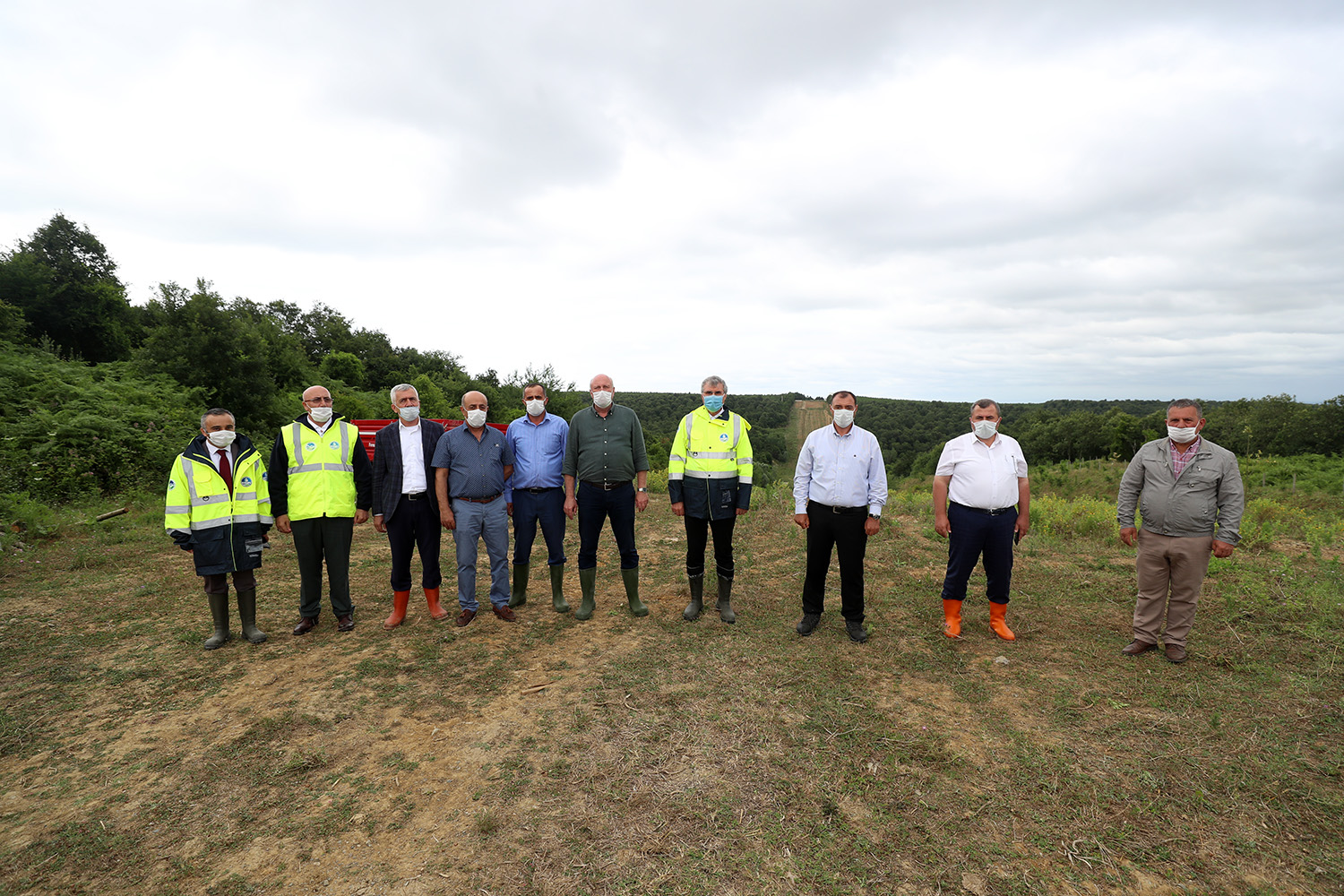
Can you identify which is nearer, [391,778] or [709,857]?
→ [709,857]

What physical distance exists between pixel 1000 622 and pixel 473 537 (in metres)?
4.85

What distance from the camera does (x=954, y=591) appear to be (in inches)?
195

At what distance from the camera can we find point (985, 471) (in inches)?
185

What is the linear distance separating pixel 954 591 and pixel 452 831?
13.9ft

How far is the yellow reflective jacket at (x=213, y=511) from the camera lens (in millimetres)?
4629

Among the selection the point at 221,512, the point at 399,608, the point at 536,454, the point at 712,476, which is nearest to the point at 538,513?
the point at 536,454

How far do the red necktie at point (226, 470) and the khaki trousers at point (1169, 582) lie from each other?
7.49 m

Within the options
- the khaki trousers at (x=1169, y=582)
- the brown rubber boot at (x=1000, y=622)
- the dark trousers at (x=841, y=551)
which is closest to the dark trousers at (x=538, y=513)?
the dark trousers at (x=841, y=551)

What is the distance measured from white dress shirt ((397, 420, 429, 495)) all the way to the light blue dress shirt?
2.51 ft

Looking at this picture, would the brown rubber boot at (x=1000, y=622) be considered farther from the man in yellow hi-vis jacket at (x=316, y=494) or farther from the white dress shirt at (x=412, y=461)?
the man in yellow hi-vis jacket at (x=316, y=494)

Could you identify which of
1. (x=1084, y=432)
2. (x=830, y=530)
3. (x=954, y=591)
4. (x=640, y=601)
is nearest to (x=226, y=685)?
(x=640, y=601)

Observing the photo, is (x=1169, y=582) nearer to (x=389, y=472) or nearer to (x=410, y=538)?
(x=410, y=538)

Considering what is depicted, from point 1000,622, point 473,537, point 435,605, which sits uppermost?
point 473,537

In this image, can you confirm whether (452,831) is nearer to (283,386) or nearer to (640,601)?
Answer: (640,601)
